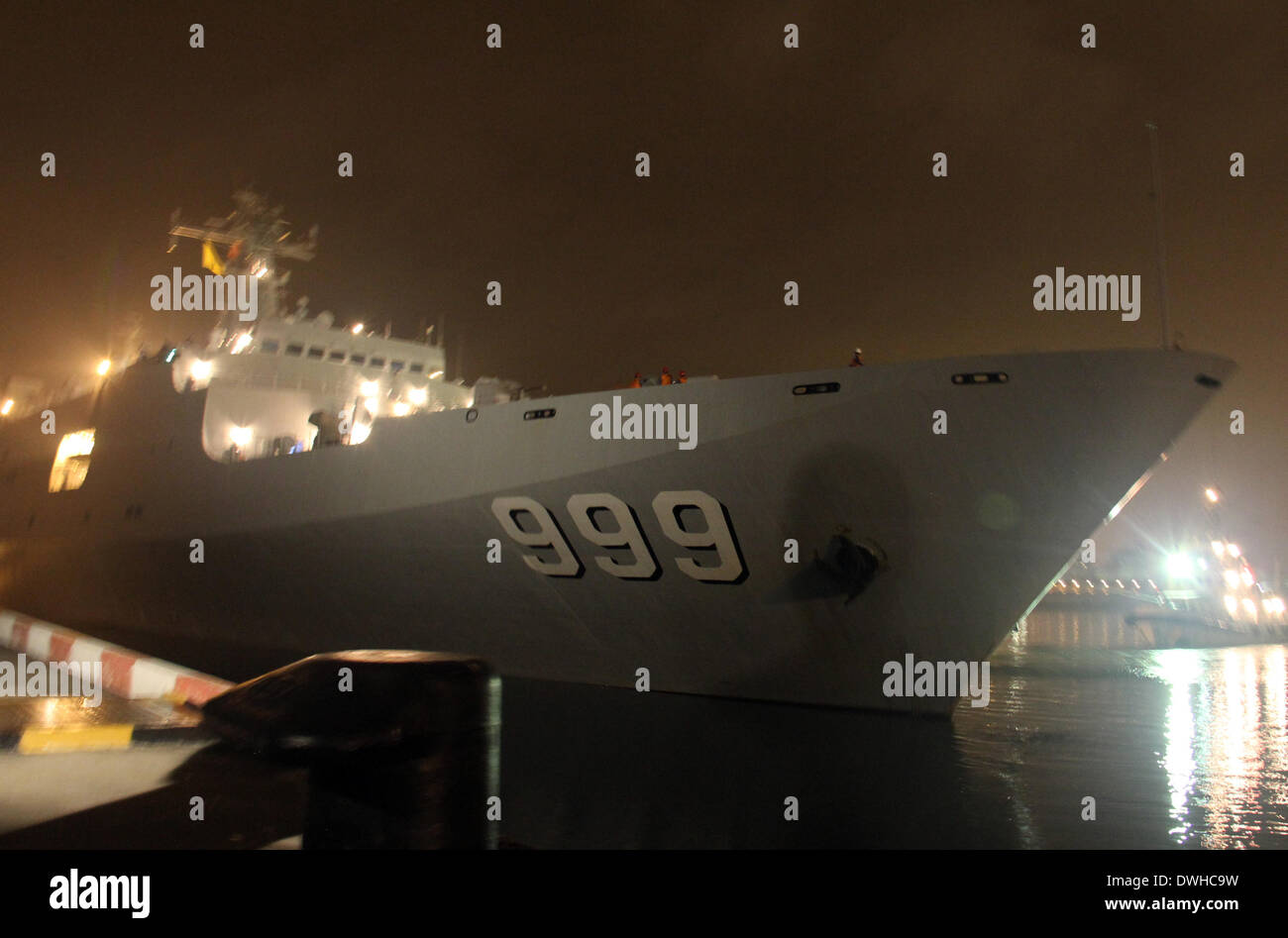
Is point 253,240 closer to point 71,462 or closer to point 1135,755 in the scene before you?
point 71,462

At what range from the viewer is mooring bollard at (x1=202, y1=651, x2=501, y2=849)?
16.3 feet

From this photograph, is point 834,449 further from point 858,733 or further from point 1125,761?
point 1125,761

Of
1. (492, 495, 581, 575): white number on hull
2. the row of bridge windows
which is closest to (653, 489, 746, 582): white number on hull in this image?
(492, 495, 581, 575): white number on hull

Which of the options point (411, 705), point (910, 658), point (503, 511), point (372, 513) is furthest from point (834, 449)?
point (372, 513)

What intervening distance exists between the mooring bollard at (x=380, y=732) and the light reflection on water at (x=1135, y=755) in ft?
13.4

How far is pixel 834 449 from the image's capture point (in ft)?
29.1

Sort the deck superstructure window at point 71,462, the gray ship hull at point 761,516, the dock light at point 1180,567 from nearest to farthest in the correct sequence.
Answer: the gray ship hull at point 761,516 → the deck superstructure window at point 71,462 → the dock light at point 1180,567

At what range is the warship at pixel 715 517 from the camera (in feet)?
27.4

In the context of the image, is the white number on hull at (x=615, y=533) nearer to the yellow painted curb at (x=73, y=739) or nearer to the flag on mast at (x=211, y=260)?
the yellow painted curb at (x=73, y=739)

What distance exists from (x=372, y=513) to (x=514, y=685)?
11.1ft

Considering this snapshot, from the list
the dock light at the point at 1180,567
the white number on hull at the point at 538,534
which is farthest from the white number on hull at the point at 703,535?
the dock light at the point at 1180,567

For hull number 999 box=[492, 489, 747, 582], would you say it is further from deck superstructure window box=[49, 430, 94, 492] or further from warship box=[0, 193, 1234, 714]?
deck superstructure window box=[49, 430, 94, 492]

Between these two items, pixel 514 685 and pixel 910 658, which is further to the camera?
pixel 514 685

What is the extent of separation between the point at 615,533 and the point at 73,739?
5582mm
